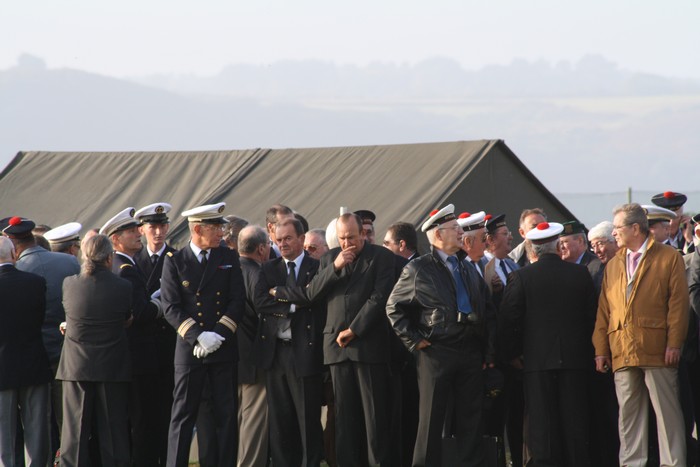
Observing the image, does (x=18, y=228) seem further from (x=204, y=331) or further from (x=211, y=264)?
(x=204, y=331)

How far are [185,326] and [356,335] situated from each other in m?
1.20

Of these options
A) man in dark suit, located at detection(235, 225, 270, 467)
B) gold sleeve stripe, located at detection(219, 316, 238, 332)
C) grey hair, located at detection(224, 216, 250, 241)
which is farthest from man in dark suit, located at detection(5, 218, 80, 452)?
gold sleeve stripe, located at detection(219, 316, 238, 332)

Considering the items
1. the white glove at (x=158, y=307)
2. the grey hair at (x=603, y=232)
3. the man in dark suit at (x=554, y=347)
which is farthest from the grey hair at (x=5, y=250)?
the grey hair at (x=603, y=232)

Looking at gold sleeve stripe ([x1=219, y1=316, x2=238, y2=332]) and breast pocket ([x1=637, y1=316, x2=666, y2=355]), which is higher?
gold sleeve stripe ([x1=219, y1=316, x2=238, y2=332])

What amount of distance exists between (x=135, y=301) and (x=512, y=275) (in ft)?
8.90

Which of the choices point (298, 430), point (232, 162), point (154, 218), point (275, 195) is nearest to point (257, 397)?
point (298, 430)

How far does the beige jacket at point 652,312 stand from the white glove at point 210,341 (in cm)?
271

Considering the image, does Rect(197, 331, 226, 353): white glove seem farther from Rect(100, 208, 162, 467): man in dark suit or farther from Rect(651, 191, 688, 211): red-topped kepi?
Rect(651, 191, 688, 211): red-topped kepi

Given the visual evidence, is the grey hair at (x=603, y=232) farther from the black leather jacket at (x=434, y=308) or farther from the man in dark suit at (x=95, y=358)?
the man in dark suit at (x=95, y=358)

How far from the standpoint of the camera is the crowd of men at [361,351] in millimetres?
7410

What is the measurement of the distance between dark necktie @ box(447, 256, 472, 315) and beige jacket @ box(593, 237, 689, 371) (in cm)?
100

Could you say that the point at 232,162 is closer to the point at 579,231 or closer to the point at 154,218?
the point at 154,218

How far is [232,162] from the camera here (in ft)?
45.4

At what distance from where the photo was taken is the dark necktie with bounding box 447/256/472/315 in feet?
24.4
